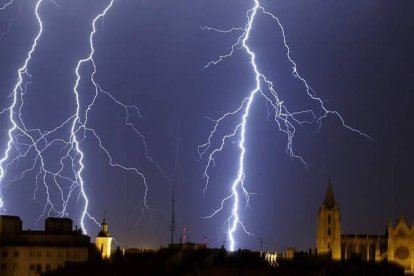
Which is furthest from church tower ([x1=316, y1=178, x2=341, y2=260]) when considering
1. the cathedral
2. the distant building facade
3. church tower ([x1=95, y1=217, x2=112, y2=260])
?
the distant building facade

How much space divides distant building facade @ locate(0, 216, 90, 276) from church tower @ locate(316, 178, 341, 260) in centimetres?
3390

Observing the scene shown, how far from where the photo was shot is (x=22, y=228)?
56.6 m

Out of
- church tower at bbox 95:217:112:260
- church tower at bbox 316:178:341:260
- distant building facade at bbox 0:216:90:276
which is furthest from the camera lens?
church tower at bbox 316:178:341:260

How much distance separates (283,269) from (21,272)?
1629 cm

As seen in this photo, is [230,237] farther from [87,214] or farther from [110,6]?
[110,6]

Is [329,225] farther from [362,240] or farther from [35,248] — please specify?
[35,248]

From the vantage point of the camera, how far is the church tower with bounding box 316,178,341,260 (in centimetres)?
8431

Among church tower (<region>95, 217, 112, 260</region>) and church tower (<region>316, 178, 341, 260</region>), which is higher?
church tower (<region>316, 178, 341, 260</region>)

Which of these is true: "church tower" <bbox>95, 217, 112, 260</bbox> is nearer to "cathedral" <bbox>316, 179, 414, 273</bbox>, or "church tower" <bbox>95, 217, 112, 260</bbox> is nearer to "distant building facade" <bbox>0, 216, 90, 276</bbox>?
"distant building facade" <bbox>0, 216, 90, 276</bbox>

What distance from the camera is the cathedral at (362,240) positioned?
278 ft

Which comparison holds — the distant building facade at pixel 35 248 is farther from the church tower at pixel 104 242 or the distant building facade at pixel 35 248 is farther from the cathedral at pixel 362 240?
the cathedral at pixel 362 240

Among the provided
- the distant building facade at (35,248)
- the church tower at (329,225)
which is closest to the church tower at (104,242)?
the distant building facade at (35,248)

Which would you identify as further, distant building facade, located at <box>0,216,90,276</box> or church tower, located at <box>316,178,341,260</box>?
church tower, located at <box>316,178,341,260</box>

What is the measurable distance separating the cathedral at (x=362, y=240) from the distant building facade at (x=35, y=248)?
34.5m
